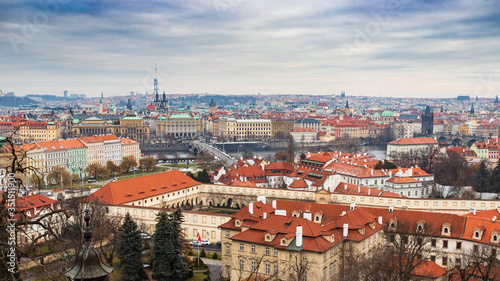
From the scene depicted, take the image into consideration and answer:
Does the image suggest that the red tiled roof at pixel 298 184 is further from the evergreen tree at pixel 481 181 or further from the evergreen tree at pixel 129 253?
the evergreen tree at pixel 129 253

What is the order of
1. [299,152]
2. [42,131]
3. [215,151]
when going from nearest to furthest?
[215,151] → [299,152] → [42,131]

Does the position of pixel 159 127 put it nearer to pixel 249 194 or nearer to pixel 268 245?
pixel 249 194

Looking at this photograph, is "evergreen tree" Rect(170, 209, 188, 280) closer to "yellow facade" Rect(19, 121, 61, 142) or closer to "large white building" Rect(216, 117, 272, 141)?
"yellow facade" Rect(19, 121, 61, 142)

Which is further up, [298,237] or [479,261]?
[298,237]

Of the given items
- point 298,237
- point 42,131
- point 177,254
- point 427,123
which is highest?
point 298,237

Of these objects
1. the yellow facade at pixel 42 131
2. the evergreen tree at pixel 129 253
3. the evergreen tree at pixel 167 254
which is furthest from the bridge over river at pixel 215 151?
the evergreen tree at pixel 129 253

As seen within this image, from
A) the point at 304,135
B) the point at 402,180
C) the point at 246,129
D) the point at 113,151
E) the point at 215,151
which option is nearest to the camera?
the point at 402,180

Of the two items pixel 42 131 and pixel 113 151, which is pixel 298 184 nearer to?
pixel 113 151

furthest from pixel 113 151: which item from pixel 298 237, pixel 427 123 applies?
pixel 427 123
